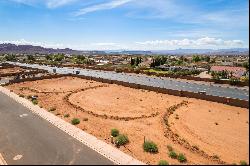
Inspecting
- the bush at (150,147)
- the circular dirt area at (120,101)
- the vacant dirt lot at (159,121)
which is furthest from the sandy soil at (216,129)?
the circular dirt area at (120,101)

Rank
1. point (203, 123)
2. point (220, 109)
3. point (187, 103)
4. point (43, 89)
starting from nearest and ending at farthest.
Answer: point (203, 123)
point (220, 109)
point (187, 103)
point (43, 89)

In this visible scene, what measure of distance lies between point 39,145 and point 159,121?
14.5 meters

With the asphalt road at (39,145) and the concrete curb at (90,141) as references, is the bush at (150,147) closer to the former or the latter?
the concrete curb at (90,141)

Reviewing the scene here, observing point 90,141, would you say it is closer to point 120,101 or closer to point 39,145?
point 39,145

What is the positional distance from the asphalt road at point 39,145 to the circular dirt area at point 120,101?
381 inches

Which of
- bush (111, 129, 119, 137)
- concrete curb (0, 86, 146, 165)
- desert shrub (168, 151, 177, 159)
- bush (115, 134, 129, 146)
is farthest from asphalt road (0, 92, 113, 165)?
desert shrub (168, 151, 177, 159)

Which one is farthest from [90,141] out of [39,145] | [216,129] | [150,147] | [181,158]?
[216,129]

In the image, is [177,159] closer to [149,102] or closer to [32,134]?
[32,134]

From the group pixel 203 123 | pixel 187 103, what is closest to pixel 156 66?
pixel 187 103

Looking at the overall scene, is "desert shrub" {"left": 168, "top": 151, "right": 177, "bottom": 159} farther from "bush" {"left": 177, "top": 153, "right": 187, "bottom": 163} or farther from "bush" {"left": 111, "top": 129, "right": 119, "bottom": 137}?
"bush" {"left": 111, "top": 129, "right": 119, "bottom": 137}

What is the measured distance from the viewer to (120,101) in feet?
140

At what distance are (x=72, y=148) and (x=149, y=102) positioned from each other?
70.9 ft

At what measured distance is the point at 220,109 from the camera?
35812 millimetres

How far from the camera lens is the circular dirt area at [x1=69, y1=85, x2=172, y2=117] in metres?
36.1
